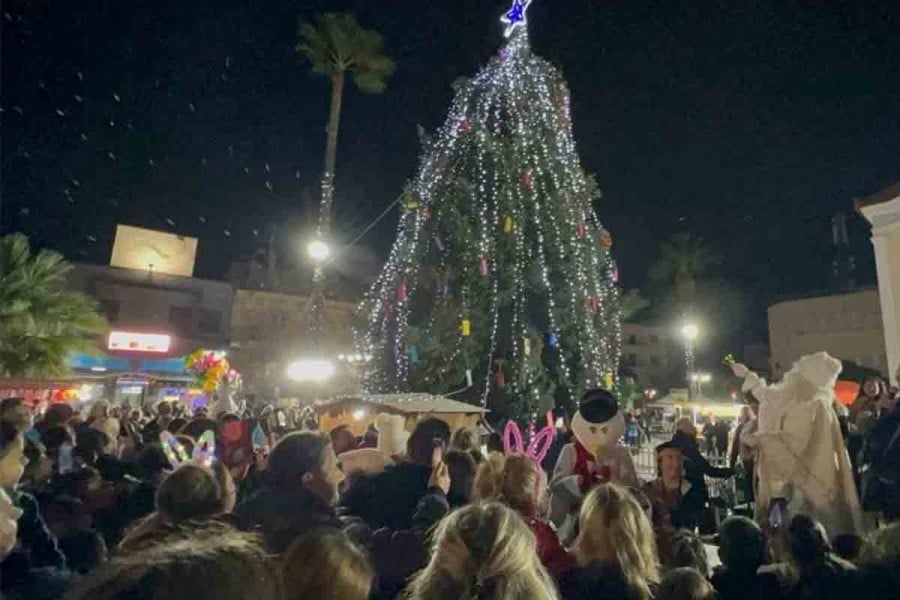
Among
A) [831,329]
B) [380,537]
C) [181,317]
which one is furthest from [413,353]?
[831,329]

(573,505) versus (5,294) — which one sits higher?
(5,294)

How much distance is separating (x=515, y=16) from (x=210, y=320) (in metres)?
28.8

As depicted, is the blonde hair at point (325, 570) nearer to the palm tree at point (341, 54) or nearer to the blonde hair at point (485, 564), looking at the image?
the blonde hair at point (485, 564)

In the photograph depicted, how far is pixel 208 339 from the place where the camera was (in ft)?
118

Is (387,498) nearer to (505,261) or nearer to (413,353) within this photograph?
(413,353)

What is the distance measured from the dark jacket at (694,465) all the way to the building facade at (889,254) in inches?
417

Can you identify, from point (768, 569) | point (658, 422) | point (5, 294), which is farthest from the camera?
point (658, 422)

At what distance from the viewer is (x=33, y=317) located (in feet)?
60.2

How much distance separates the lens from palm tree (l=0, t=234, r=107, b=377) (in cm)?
1756

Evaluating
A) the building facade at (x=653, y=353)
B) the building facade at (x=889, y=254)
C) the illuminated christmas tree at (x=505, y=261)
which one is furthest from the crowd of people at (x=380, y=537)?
the building facade at (x=653, y=353)

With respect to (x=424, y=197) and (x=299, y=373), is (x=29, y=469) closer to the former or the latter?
(x=424, y=197)

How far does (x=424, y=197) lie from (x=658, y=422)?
56.2 feet

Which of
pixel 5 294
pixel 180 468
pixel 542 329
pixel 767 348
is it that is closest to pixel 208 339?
pixel 5 294

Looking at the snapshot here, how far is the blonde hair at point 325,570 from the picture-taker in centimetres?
199
